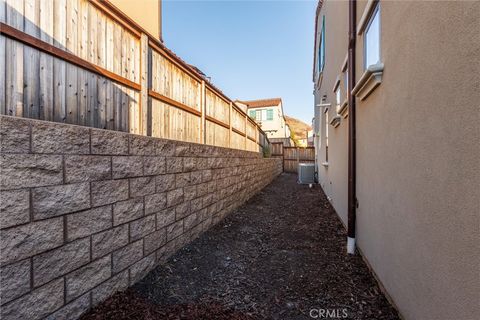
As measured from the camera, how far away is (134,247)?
7.88 ft

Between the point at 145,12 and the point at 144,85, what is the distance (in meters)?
4.56

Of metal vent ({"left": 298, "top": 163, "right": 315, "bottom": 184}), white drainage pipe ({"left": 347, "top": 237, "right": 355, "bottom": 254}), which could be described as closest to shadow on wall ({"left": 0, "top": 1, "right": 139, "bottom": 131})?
white drainage pipe ({"left": 347, "top": 237, "right": 355, "bottom": 254})

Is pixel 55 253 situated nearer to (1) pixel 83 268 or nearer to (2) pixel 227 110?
(1) pixel 83 268

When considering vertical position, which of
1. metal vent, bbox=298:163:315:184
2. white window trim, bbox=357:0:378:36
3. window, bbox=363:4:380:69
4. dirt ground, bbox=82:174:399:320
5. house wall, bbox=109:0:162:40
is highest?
house wall, bbox=109:0:162:40

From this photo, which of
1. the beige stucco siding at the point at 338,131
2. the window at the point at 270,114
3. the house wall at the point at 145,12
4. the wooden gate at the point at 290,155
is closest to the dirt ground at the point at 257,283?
the beige stucco siding at the point at 338,131

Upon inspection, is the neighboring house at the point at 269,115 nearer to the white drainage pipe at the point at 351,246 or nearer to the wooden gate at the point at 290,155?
the wooden gate at the point at 290,155

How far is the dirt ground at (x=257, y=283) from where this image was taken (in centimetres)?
212

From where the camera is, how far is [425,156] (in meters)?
1.60

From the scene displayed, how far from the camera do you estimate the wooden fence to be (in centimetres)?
162

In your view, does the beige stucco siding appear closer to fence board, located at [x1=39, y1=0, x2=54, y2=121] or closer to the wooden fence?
the wooden fence

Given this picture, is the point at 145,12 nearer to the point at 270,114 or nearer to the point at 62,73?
the point at 62,73

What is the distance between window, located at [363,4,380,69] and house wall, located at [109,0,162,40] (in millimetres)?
4752

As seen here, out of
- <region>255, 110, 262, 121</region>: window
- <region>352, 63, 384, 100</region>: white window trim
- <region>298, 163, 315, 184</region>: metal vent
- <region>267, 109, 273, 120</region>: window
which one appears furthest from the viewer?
<region>255, 110, 262, 121</region>: window

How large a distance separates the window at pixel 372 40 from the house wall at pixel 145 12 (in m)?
4.75
